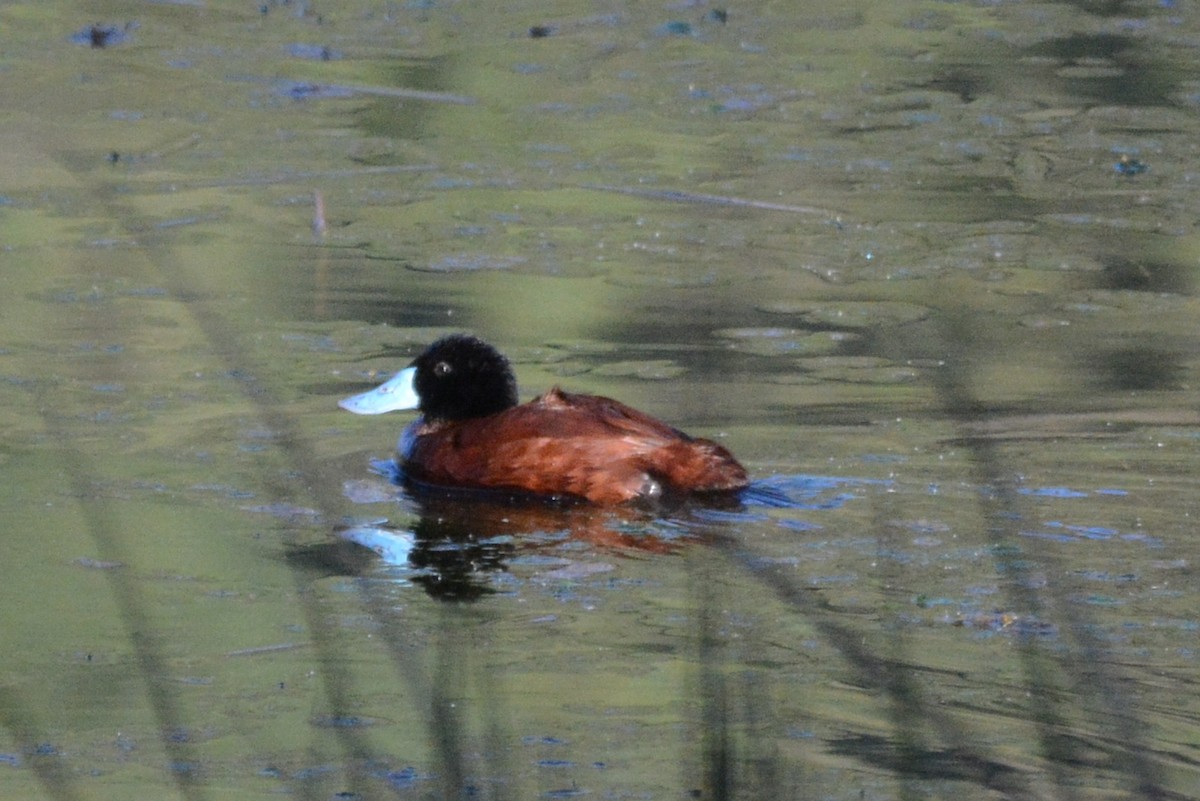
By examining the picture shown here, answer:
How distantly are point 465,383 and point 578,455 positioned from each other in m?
0.74

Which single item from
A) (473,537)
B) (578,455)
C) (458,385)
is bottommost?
(473,537)

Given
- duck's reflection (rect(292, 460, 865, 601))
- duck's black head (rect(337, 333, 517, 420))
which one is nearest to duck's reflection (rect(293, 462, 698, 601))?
duck's reflection (rect(292, 460, 865, 601))

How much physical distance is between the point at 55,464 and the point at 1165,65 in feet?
30.3

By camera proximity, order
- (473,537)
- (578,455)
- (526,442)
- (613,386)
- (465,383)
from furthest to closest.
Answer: (613,386) < (465,383) < (526,442) < (578,455) < (473,537)

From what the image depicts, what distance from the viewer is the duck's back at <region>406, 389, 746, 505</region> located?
266 inches

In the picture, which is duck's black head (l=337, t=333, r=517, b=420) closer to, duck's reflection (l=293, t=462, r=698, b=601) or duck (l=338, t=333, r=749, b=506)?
duck (l=338, t=333, r=749, b=506)

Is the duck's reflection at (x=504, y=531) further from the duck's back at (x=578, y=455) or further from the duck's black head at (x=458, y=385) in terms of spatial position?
the duck's black head at (x=458, y=385)

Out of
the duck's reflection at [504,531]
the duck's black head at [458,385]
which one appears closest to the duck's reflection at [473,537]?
the duck's reflection at [504,531]

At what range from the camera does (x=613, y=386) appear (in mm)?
8211

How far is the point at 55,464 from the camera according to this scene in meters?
7.07

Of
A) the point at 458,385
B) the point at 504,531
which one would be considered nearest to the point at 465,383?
the point at 458,385

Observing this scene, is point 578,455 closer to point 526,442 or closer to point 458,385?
point 526,442

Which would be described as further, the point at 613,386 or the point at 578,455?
the point at 613,386

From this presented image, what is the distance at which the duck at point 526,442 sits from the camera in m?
6.80
